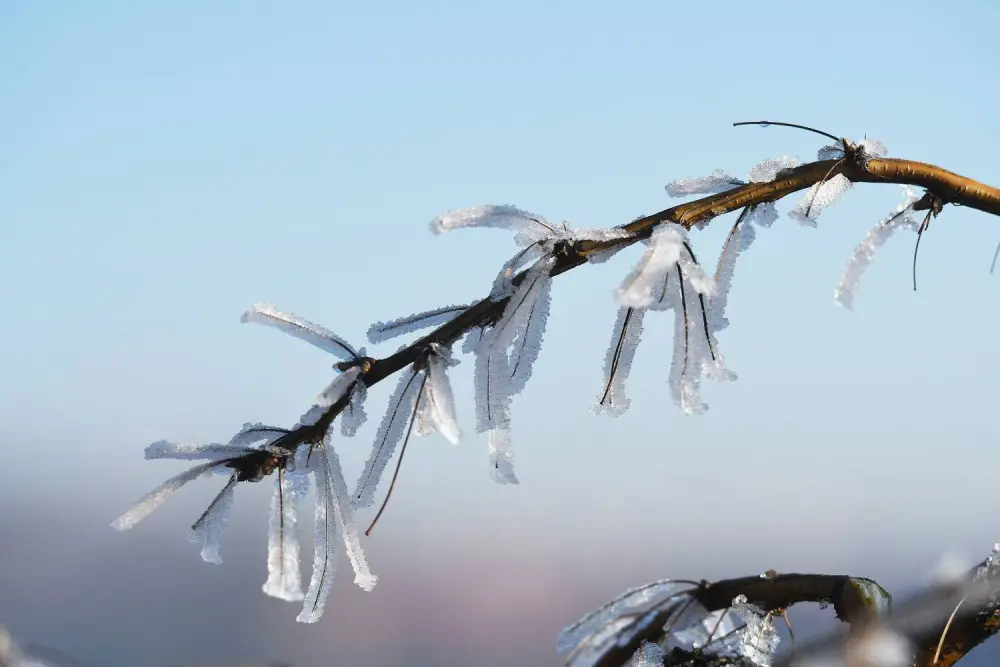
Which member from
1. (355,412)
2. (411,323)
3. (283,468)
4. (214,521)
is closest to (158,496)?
(214,521)

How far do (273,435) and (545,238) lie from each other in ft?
1.74

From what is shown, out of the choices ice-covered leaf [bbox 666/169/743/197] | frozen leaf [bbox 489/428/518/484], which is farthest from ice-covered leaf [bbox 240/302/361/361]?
ice-covered leaf [bbox 666/169/743/197]

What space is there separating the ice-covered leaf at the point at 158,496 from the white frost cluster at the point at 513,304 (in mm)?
427

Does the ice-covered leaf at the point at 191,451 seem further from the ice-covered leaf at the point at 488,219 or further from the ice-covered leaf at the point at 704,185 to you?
the ice-covered leaf at the point at 704,185

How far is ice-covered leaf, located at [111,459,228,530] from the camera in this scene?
1.22 m

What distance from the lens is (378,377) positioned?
122cm

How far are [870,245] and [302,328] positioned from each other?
1.03 m

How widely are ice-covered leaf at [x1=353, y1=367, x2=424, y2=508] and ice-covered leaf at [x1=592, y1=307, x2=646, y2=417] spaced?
33cm

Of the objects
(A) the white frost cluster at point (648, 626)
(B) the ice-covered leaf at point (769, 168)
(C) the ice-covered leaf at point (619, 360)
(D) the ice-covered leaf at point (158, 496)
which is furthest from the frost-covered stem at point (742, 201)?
(A) the white frost cluster at point (648, 626)

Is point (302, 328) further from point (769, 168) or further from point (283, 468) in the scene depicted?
point (769, 168)

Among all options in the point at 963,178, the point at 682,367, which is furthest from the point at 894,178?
the point at 682,367

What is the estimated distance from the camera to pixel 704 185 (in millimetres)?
1366

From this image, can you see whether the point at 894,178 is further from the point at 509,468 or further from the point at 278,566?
the point at 278,566

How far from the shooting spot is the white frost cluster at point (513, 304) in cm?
119
